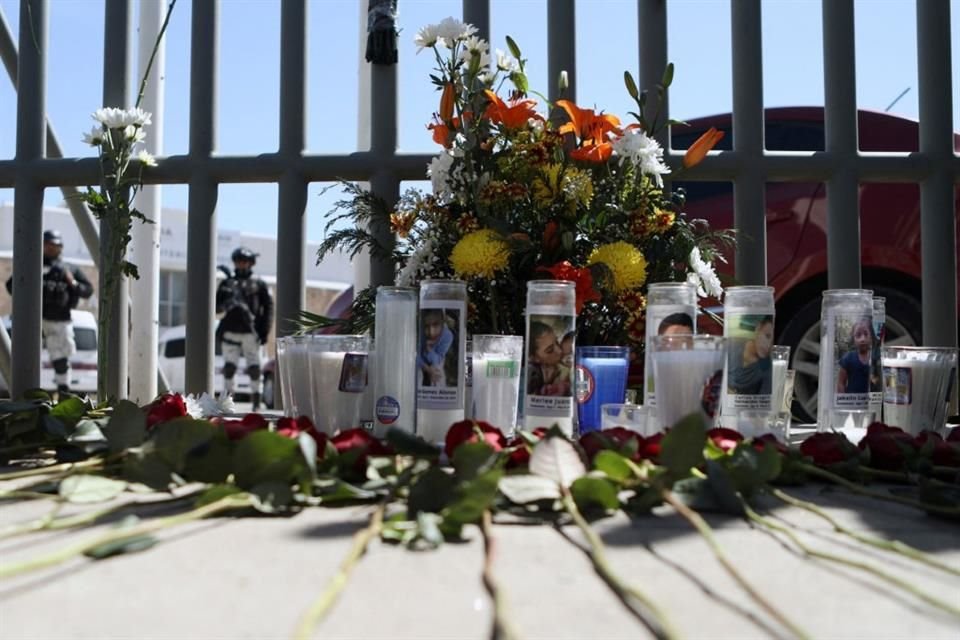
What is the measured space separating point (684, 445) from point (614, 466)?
10 cm

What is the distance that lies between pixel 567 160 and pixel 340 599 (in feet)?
4.38

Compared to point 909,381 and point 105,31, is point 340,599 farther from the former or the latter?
point 105,31

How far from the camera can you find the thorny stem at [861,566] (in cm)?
71

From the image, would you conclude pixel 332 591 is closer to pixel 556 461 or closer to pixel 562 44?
pixel 556 461

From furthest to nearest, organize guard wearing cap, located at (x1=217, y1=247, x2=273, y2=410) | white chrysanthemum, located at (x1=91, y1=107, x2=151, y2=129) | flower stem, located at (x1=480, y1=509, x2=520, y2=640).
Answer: guard wearing cap, located at (x1=217, y1=247, x2=273, y2=410) → white chrysanthemum, located at (x1=91, y1=107, x2=151, y2=129) → flower stem, located at (x1=480, y1=509, x2=520, y2=640)

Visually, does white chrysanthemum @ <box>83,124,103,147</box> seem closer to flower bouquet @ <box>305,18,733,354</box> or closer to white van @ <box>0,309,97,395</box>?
flower bouquet @ <box>305,18,733,354</box>

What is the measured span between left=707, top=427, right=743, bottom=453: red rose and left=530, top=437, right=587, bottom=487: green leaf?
0.66 feet

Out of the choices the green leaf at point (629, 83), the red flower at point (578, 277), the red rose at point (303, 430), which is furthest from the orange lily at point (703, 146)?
the red rose at point (303, 430)

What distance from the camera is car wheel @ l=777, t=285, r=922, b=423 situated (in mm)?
3479

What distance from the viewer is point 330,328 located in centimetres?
214

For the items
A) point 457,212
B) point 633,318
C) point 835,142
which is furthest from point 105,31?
point 835,142

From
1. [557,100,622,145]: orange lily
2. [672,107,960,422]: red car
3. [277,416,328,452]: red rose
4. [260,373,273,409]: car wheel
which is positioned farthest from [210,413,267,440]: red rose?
[260,373,273,409]: car wheel

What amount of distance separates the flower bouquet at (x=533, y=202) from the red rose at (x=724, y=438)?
1.71ft

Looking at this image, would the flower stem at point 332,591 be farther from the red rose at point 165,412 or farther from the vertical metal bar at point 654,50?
the vertical metal bar at point 654,50
